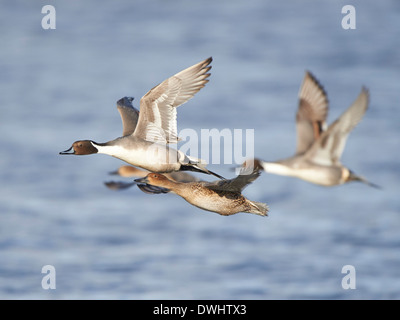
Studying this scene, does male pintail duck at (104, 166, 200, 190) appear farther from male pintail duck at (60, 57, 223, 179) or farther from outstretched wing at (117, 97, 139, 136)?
outstretched wing at (117, 97, 139, 136)

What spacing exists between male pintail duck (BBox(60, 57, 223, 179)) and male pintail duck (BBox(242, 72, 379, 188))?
0.74m

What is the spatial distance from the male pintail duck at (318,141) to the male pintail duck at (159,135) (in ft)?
2.42

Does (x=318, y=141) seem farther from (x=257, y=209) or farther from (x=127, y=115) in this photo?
(x=127, y=115)

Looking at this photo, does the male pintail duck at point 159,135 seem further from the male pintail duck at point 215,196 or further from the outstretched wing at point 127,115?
the outstretched wing at point 127,115

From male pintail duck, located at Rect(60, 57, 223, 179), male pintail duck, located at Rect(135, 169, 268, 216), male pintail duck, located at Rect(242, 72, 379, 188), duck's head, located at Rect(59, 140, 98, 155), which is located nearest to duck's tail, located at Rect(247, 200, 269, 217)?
male pintail duck, located at Rect(135, 169, 268, 216)

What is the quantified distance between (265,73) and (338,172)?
1450 centimetres

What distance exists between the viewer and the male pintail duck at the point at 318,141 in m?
8.44

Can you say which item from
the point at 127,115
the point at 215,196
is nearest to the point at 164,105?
the point at 127,115

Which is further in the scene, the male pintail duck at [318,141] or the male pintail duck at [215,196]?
the male pintail duck at [318,141]

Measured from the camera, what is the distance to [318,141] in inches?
342

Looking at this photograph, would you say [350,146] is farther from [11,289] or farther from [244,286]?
[11,289]

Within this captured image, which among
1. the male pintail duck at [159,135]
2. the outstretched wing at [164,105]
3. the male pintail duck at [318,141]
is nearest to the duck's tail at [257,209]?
the male pintail duck at [159,135]

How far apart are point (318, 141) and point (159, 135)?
5.11 ft

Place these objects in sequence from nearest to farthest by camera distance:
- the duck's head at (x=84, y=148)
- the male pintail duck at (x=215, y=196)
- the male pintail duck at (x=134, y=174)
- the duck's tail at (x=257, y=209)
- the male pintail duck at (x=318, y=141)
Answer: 1. the male pintail duck at (x=215, y=196)
2. the duck's tail at (x=257, y=209)
3. the duck's head at (x=84, y=148)
4. the male pintail duck at (x=134, y=174)
5. the male pintail duck at (x=318, y=141)
